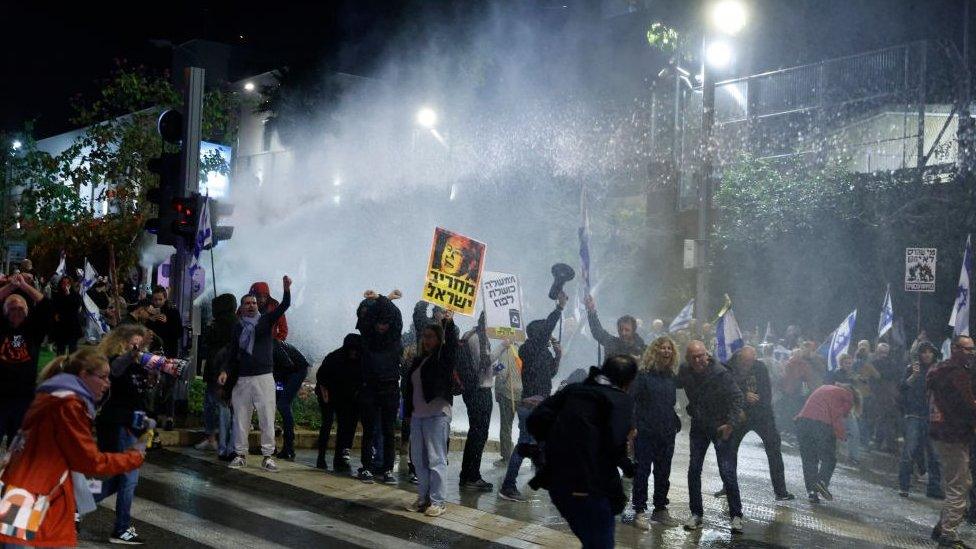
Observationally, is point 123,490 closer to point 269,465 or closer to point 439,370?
point 439,370

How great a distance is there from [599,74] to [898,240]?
55.1ft

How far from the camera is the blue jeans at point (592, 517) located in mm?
5699

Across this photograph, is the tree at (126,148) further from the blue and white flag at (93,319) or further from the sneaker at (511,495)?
the sneaker at (511,495)

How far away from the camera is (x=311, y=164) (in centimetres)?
4888

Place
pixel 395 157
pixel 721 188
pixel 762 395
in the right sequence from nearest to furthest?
pixel 762 395 → pixel 721 188 → pixel 395 157

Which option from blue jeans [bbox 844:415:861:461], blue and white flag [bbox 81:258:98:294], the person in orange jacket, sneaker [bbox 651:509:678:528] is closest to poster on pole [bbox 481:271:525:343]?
sneaker [bbox 651:509:678:528]

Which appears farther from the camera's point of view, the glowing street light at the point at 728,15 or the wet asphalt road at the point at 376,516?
the glowing street light at the point at 728,15

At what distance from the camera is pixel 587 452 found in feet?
18.7

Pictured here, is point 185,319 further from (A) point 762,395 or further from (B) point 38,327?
(A) point 762,395

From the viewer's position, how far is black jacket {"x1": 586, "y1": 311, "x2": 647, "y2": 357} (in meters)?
10.5

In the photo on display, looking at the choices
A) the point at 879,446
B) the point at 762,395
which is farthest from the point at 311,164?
the point at 762,395

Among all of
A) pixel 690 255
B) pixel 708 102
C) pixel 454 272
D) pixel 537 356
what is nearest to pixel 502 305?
pixel 454 272

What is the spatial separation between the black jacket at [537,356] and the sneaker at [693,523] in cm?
209

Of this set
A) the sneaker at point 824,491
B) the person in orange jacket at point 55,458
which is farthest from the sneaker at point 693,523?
the person in orange jacket at point 55,458
